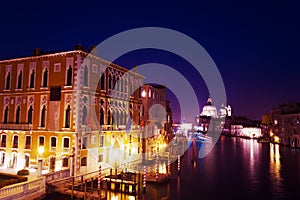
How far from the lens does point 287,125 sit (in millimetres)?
69250

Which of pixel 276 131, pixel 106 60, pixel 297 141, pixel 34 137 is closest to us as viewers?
pixel 34 137

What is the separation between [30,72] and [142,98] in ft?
61.4

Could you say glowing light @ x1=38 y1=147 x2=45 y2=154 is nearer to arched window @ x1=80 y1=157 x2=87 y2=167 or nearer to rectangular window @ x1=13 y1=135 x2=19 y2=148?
rectangular window @ x1=13 y1=135 x2=19 y2=148

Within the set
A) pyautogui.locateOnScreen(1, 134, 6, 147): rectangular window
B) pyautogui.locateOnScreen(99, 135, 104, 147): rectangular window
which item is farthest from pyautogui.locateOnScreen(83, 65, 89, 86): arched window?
pyautogui.locateOnScreen(1, 134, 6, 147): rectangular window

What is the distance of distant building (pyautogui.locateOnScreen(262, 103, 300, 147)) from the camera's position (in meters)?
64.3

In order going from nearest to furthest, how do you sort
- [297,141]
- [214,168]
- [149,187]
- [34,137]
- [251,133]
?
1. [149,187]
2. [34,137]
3. [214,168]
4. [297,141]
5. [251,133]

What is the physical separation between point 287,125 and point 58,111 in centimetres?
6596

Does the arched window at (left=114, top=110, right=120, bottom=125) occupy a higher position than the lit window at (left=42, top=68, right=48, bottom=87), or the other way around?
the lit window at (left=42, top=68, right=48, bottom=87)

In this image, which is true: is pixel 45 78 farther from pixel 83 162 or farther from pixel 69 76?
pixel 83 162

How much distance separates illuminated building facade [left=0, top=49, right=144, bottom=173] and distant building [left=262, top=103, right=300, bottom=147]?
5458 centimetres

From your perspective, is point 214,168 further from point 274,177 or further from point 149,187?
point 149,187

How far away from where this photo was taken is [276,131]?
80812 mm

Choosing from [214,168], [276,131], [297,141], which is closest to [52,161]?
[214,168]

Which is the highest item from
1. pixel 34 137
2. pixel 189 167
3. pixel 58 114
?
pixel 58 114
